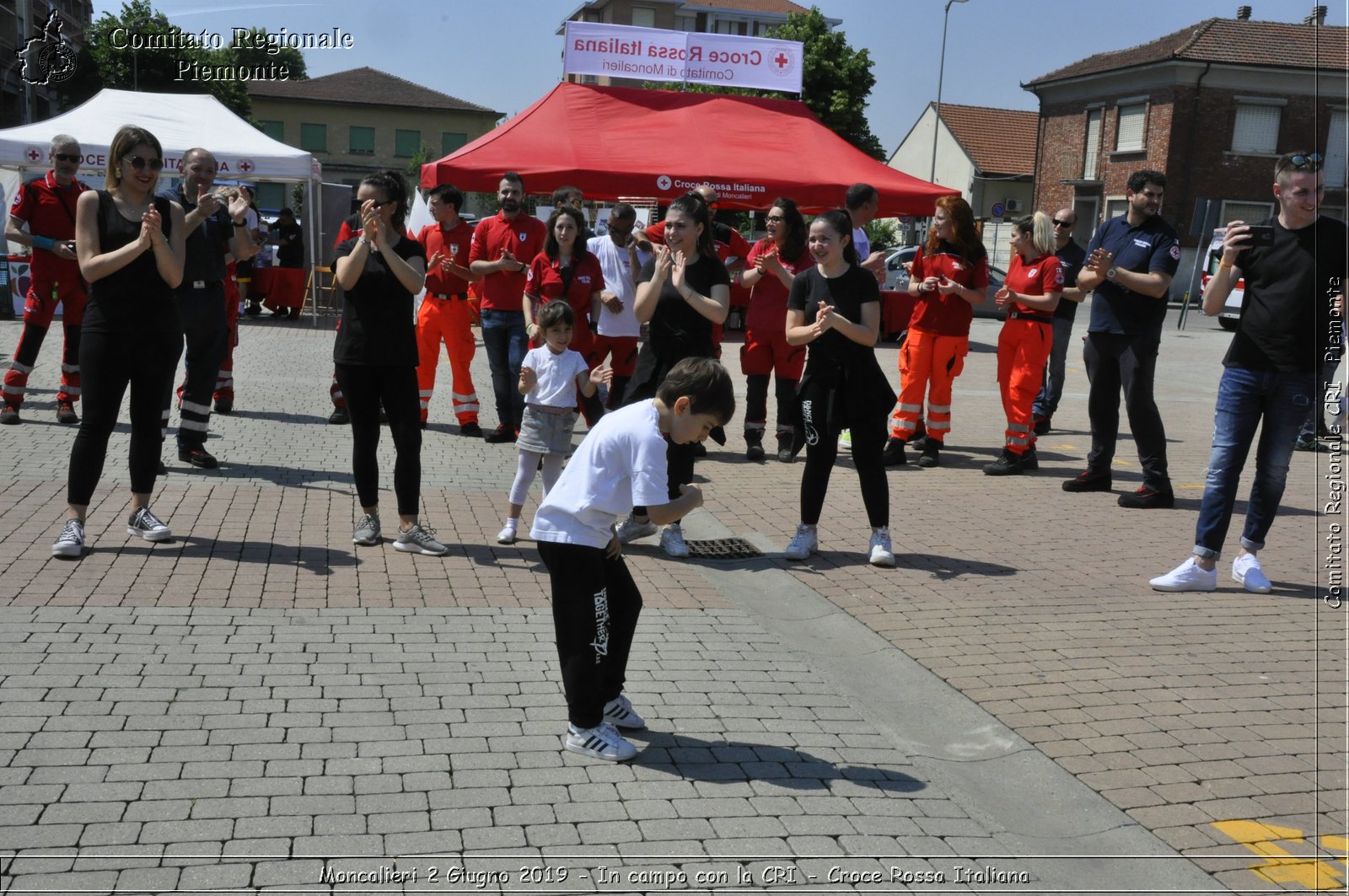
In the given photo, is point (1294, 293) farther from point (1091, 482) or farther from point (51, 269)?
point (51, 269)

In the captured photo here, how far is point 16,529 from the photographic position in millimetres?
6465

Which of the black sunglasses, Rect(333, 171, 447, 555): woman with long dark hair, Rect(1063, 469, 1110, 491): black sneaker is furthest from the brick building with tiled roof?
the black sunglasses

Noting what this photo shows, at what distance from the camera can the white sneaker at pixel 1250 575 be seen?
6.27 metres

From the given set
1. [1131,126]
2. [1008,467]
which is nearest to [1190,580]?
[1008,467]

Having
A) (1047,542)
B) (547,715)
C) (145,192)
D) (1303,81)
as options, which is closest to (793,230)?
(1047,542)

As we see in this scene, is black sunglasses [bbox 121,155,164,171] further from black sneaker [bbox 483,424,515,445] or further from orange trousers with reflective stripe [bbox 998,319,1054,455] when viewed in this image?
orange trousers with reflective stripe [bbox 998,319,1054,455]

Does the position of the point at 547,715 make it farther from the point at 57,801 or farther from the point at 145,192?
the point at 145,192

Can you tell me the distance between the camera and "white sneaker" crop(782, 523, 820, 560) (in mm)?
6719

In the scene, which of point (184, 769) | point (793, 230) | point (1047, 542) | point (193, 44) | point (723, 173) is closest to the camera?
point (184, 769)

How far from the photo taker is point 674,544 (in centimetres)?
689

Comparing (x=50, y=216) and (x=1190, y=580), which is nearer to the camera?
(x=1190, y=580)

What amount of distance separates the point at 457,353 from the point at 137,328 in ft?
13.7

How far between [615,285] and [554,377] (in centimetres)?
298

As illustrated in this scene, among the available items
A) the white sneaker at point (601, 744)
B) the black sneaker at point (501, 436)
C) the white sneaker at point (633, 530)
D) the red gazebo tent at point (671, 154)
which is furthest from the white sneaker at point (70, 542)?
the red gazebo tent at point (671, 154)
